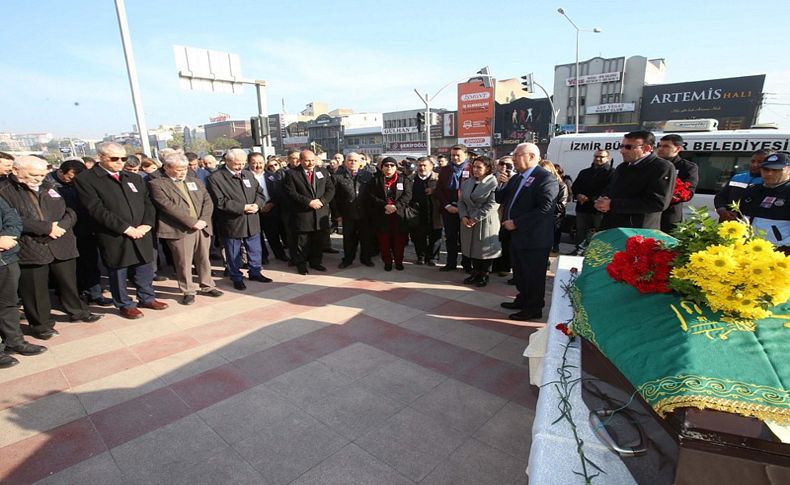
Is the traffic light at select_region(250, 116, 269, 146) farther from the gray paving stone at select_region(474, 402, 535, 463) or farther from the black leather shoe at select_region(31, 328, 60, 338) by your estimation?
the gray paving stone at select_region(474, 402, 535, 463)

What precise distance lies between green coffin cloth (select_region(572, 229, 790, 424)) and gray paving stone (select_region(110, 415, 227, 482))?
245 centimetres

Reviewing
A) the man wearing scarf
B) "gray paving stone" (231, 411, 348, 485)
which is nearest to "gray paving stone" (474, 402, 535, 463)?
"gray paving stone" (231, 411, 348, 485)

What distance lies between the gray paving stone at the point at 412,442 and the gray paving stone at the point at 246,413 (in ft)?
2.33

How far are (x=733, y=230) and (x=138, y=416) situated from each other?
12.5 feet

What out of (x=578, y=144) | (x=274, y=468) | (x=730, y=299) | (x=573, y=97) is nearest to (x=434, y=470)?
(x=274, y=468)

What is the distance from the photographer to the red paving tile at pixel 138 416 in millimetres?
2748


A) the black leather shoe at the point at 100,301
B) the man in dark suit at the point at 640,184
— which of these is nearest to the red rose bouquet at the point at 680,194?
the man in dark suit at the point at 640,184

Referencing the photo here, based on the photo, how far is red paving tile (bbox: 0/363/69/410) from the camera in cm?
316

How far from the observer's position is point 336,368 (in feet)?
11.6

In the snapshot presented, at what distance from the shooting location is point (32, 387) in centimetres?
332

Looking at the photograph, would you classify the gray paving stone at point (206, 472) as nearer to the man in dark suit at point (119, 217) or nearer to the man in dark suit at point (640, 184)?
the man in dark suit at point (119, 217)

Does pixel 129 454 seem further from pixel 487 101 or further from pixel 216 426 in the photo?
pixel 487 101

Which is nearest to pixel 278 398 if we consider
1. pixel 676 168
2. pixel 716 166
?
pixel 676 168

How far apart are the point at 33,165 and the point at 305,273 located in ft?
11.6
